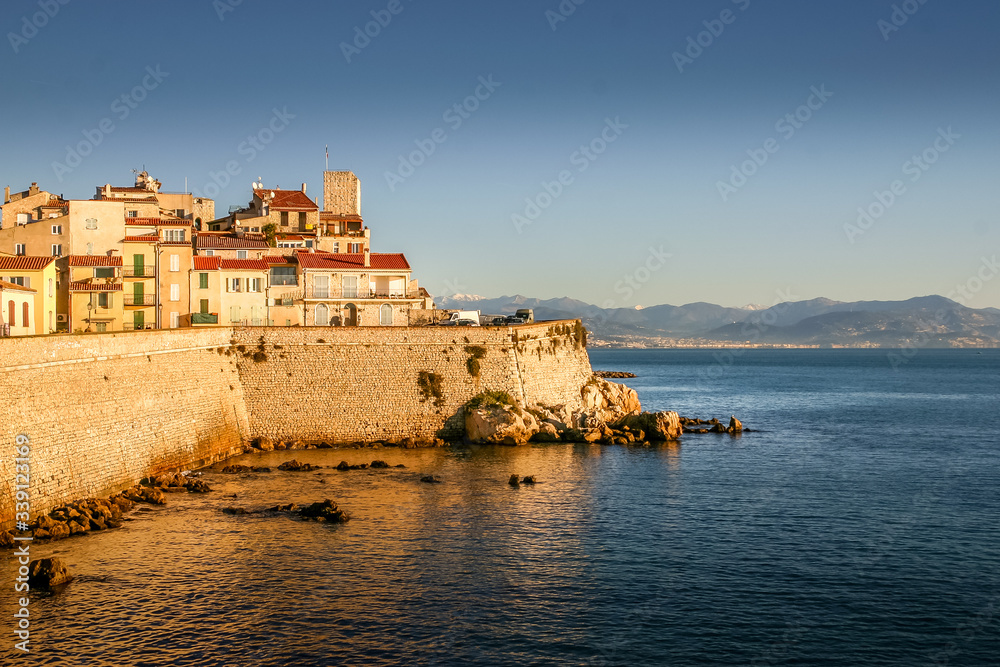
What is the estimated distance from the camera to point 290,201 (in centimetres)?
7600

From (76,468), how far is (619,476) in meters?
25.1

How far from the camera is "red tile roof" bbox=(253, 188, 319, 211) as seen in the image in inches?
2943

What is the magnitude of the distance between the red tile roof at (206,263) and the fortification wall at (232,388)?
8996mm

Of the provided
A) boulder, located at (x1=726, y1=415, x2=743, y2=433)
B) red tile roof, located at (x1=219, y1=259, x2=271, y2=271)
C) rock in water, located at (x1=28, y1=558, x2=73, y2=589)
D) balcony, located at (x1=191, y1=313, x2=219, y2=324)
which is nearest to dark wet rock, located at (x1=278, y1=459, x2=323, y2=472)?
rock in water, located at (x1=28, y1=558, x2=73, y2=589)

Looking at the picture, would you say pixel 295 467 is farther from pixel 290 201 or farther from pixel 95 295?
pixel 290 201

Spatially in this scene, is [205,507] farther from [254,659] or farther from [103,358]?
[254,659]

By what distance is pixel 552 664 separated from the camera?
2008 centimetres

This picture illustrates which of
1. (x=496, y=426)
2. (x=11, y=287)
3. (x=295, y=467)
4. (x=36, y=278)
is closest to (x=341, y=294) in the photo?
(x=496, y=426)

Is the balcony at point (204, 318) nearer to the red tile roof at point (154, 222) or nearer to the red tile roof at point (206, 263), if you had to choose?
the red tile roof at point (206, 263)

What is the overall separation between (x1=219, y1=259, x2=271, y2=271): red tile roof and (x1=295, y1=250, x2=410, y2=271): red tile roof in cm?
269

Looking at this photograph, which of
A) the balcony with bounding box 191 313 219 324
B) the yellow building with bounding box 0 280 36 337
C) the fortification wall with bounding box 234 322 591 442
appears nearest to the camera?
the yellow building with bounding box 0 280 36 337

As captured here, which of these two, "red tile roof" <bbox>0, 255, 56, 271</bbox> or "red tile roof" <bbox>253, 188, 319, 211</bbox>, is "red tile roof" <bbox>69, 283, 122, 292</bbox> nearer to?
"red tile roof" <bbox>0, 255, 56, 271</bbox>

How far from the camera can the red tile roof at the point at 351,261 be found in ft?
198

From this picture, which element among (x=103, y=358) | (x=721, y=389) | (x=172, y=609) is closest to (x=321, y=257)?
(x=103, y=358)
